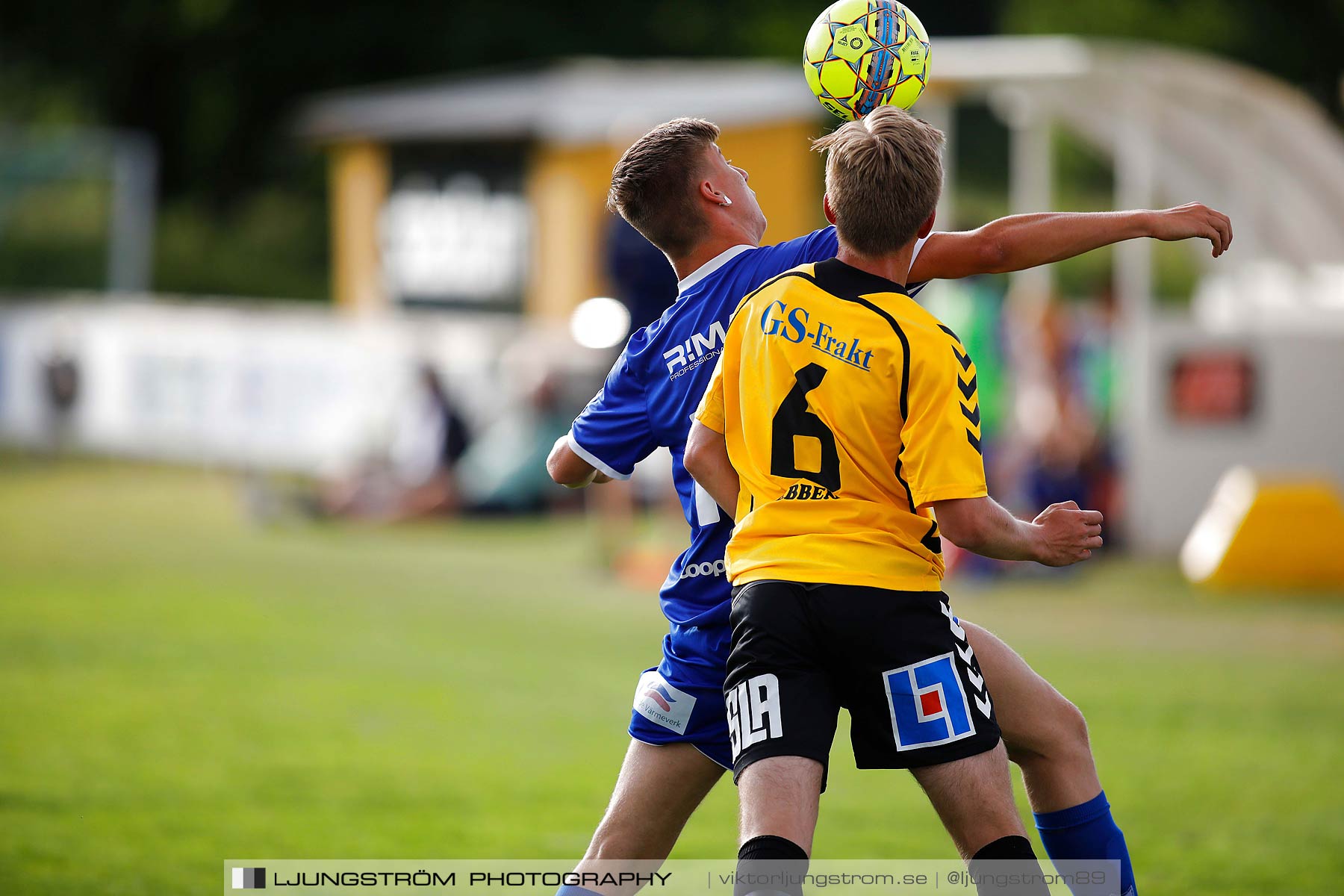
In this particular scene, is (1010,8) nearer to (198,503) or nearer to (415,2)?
(415,2)

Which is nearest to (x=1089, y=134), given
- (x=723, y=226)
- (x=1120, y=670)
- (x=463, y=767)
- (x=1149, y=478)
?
(x=1149, y=478)

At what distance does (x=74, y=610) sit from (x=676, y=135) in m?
8.80

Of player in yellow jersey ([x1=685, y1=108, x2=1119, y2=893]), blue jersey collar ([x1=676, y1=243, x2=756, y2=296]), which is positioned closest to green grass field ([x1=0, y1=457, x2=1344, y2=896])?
player in yellow jersey ([x1=685, y1=108, x2=1119, y2=893])

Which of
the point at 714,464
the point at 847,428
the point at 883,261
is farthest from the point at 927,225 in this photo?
the point at 714,464

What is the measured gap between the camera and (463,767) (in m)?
7.43

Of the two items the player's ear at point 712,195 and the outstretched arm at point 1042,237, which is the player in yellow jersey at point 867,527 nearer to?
the outstretched arm at point 1042,237

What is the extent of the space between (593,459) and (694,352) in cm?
37

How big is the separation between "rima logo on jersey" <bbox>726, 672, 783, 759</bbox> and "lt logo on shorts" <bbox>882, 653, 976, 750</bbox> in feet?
0.76

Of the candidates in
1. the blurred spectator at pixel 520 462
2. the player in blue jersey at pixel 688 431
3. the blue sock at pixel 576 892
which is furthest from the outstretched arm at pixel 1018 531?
the blurred spectator at pixel 520 462

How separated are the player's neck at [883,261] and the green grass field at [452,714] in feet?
9.92

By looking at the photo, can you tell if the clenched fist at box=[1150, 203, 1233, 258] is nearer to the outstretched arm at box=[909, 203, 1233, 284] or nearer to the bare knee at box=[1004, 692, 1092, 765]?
the outstretched arm at box=[909, 203, 1233, 284]

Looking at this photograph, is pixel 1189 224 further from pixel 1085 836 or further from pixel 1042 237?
pixel 1085 836

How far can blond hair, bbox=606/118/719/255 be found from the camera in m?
3.77

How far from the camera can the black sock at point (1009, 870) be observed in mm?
3371
